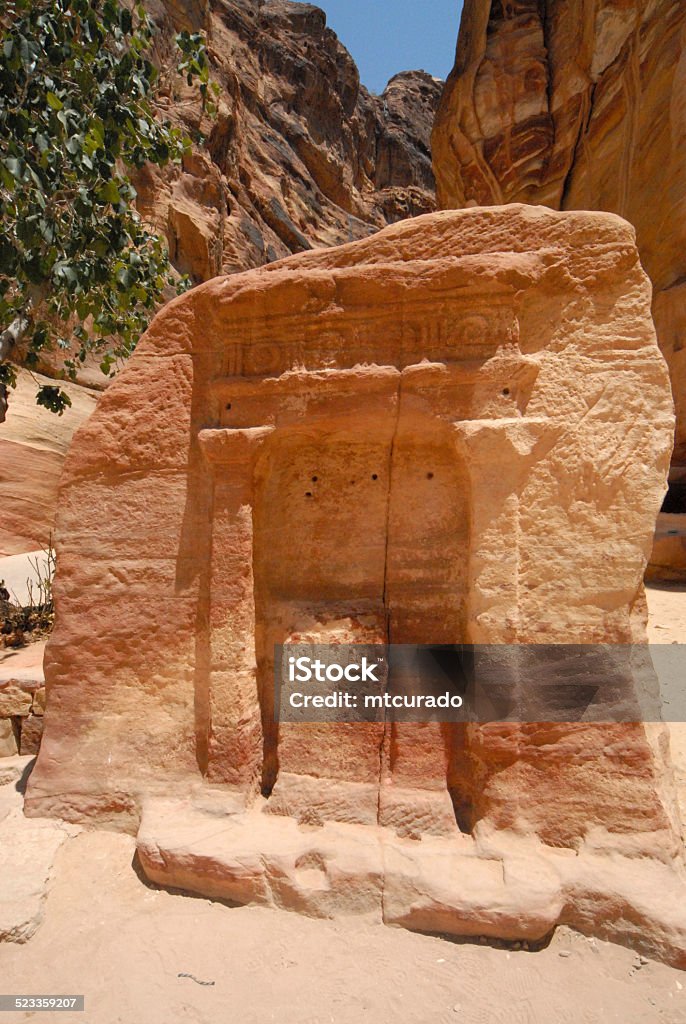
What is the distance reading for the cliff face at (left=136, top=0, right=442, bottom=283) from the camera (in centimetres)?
1550

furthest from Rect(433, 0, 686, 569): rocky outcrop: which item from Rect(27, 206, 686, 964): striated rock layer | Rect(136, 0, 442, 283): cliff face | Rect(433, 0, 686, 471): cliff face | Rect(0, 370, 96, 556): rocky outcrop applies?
Rect(0, 370, 96, 556): rocky outcrop

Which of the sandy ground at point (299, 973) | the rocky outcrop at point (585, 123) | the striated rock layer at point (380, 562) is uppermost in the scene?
the rocky outcrop at point (585, 123)

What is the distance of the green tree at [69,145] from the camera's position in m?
4.11

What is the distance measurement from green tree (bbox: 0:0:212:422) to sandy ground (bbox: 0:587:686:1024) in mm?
4352

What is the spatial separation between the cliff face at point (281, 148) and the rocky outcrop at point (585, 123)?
6.16 metres

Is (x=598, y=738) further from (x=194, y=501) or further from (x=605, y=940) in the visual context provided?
(x=194, y=501)

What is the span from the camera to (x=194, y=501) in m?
3.30

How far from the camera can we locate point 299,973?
89.8 inches

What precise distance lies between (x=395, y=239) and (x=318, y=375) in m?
0.84

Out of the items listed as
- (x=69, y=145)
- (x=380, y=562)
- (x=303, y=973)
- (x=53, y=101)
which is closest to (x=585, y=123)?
(x=69, y=145)

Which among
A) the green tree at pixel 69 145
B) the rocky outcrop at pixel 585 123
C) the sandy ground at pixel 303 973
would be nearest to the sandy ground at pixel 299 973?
the sandy ground at pixel 303 973

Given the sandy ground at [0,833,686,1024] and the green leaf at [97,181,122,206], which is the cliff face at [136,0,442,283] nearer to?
the green leaf at [97,181,122,206]

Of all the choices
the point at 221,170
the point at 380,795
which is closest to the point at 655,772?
the point at 380,795

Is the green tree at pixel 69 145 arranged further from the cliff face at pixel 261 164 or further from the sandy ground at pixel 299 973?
the cliff face at pixel 261 164
